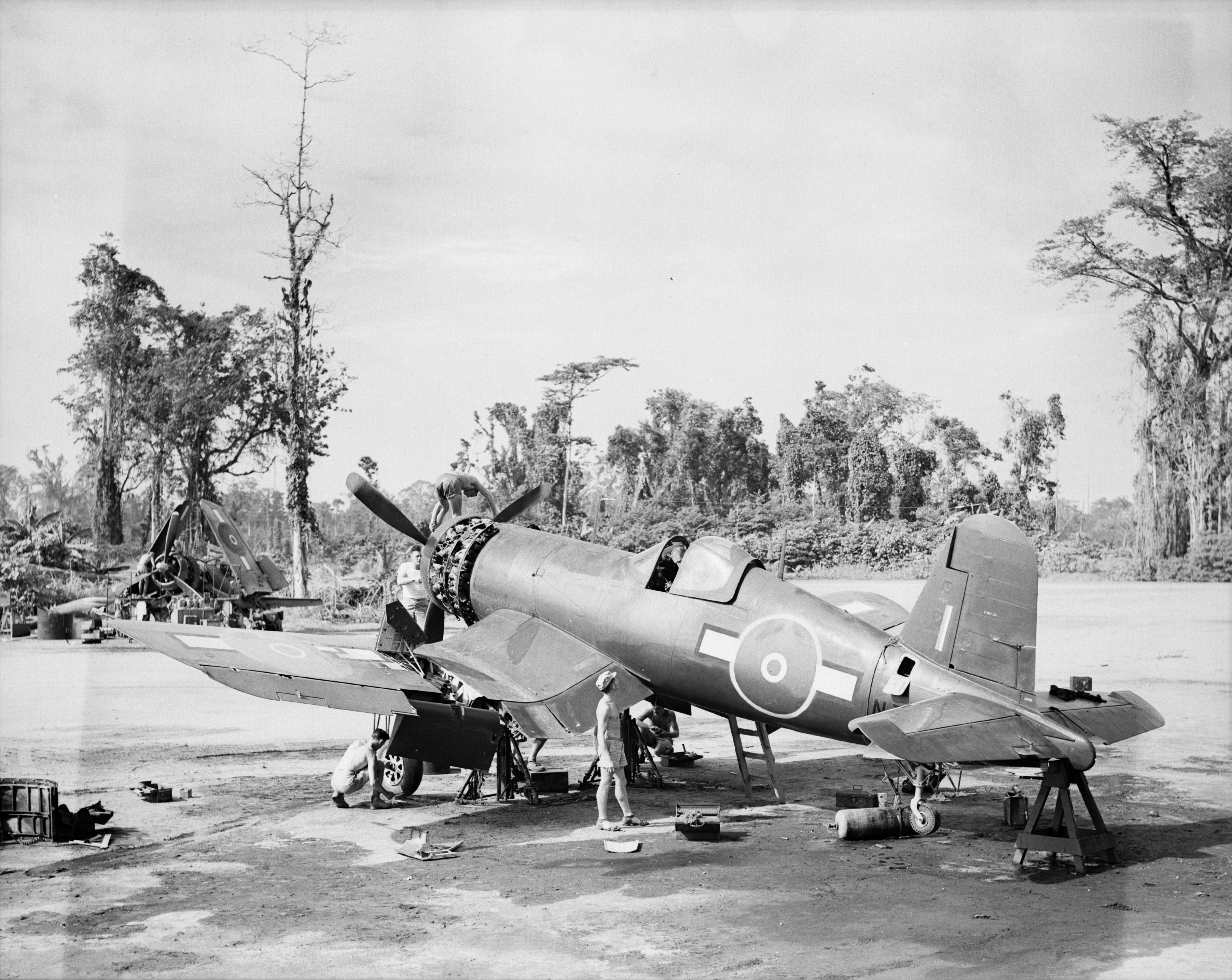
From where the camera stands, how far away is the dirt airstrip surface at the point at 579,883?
17.0ft


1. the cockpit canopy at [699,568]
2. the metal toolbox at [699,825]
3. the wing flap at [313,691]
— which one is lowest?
the metal toolbox at [699,825]

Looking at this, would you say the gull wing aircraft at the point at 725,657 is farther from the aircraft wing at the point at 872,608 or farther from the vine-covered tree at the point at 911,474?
the vine-covered tree at the point at 911,474

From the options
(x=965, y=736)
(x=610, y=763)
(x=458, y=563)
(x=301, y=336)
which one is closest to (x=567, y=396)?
(x=301, y=336)

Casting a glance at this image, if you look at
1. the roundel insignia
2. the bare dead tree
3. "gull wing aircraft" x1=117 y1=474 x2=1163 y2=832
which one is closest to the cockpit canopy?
"gull wing aircraft" x1=117 y1=474 x2=1163 y2=832

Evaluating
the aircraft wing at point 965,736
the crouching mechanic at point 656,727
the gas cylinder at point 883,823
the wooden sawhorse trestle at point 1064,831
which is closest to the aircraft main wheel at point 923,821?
the gas cylinder at point 883,823

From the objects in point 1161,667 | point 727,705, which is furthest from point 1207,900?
point 1161,667

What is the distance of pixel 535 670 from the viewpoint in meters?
8.98

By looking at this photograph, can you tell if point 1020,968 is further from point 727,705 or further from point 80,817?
point 80,817

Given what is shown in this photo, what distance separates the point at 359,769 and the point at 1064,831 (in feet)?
17.7

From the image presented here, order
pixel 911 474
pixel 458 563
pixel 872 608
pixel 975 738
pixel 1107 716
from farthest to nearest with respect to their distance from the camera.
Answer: pixel 911 474 → pixel 872 608 → pixel 458 563 → pixel 1107 716 → pixel 975 738

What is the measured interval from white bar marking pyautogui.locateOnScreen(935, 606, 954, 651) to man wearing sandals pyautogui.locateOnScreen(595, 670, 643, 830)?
2554 mm

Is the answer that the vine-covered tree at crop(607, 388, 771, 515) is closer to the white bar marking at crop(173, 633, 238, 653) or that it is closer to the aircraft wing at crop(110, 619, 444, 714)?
the aircraft wing at crop(110, 619, 444, 714)

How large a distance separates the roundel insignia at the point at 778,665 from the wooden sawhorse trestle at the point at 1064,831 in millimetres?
1727

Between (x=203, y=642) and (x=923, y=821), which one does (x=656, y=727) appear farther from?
(x=203, y=642)
